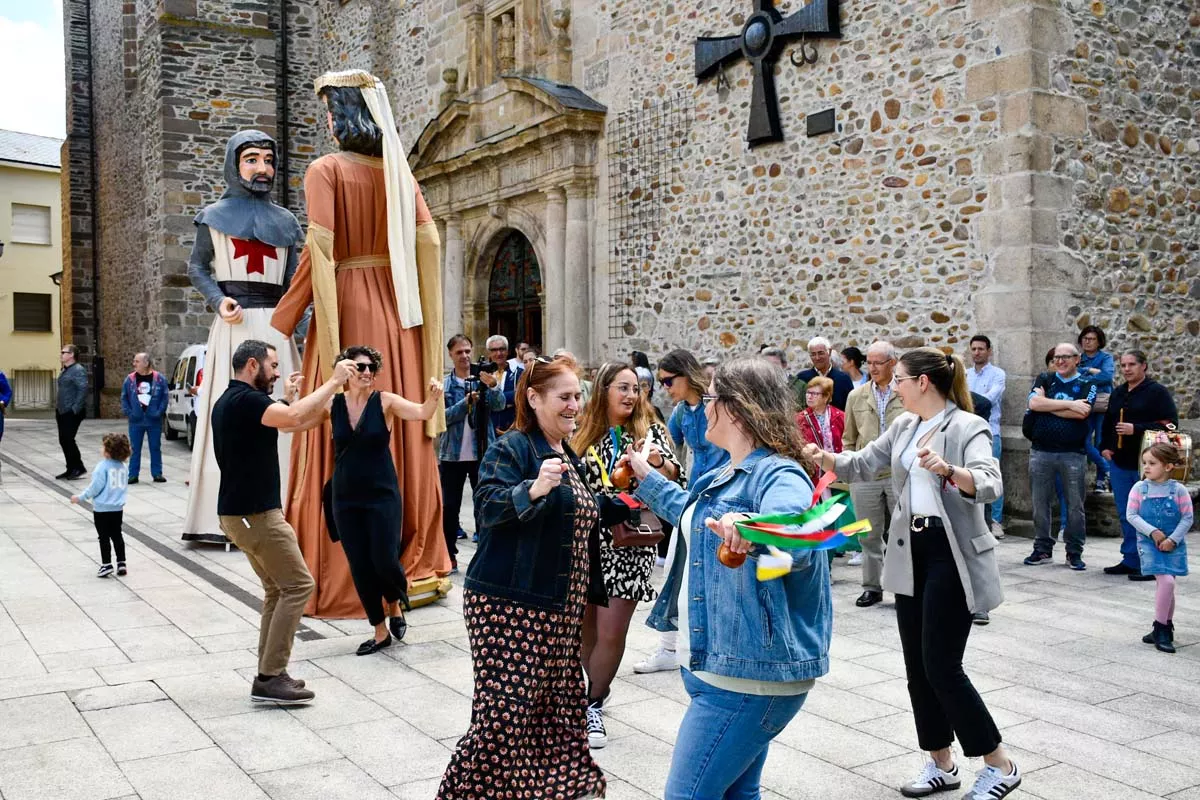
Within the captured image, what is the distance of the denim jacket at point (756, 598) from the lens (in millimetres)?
2504

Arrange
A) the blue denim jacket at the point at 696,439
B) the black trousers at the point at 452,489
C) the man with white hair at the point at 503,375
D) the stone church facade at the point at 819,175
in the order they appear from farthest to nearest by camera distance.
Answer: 1. the stone church facade at the point at 819,175
2. the man with white hair at the point at 503,375
3. the black trousers at the point at 452,489
4. the blue denim jacket at the point at 696,439

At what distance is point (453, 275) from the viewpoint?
15844mm

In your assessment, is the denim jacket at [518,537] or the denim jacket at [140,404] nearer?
the denim jacket at [518,537]

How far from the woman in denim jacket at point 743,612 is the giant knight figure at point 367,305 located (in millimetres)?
3770

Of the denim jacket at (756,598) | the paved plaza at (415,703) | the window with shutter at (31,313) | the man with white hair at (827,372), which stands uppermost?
the window with shutter at (31,313)

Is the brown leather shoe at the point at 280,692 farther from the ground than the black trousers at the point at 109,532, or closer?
closer

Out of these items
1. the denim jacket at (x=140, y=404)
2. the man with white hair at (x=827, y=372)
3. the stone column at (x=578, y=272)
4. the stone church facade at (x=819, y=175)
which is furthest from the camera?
the stone column at (x=578, y=272)

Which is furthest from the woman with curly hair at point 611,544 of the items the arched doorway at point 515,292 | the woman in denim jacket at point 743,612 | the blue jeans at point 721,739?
the arched doorway at point 515,292

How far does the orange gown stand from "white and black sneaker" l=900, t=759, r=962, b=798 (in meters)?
3.36

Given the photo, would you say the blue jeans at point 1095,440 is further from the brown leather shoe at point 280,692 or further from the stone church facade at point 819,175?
the brown leather shoe at point 280,692

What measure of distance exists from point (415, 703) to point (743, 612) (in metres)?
2.39

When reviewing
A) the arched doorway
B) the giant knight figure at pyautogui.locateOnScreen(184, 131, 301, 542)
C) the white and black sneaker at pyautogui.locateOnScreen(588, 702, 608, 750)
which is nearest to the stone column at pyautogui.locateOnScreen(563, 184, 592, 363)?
the arched doorway

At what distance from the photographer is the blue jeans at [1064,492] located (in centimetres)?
762

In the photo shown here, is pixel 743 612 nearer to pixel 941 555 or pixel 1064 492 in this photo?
pixel 941 555
